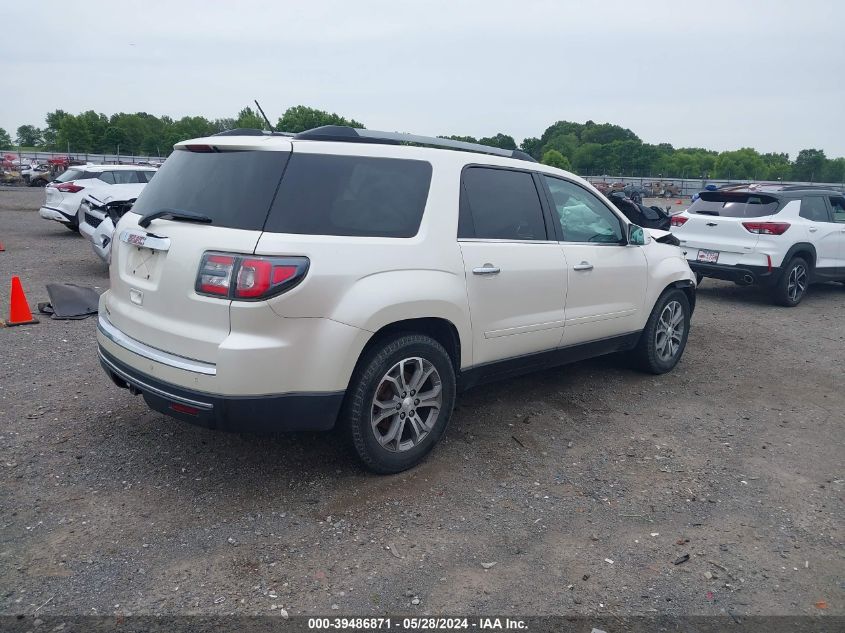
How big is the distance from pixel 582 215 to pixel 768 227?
5.78m

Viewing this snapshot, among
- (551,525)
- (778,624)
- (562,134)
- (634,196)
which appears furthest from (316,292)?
(562,134)

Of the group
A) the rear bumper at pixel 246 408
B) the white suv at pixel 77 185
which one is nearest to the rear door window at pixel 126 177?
the white suv at pixel 77 185

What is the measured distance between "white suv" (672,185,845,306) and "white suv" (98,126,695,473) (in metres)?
6.05

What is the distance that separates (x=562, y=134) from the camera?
427 feet

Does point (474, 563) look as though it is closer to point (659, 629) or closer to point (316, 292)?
point (659, 629)

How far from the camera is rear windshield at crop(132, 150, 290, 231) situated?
3.43m

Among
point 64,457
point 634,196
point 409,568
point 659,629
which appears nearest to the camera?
point 659,629

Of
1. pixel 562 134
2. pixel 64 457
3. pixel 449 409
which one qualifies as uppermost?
pixel 562 134

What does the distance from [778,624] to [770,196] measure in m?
8.56

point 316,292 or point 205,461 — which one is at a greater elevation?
point 316,292

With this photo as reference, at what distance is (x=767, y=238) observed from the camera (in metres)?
9.61

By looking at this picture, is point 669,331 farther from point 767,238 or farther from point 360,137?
point 767,238

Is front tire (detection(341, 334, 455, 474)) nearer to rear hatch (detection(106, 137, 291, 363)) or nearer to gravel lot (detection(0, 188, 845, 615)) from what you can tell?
gravel lot (detection(0, 188, 845, 615))

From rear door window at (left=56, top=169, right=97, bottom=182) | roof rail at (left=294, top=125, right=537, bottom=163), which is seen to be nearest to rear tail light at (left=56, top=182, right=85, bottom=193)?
rear door window at (left=56, top=169, right=97, bottom=182)
